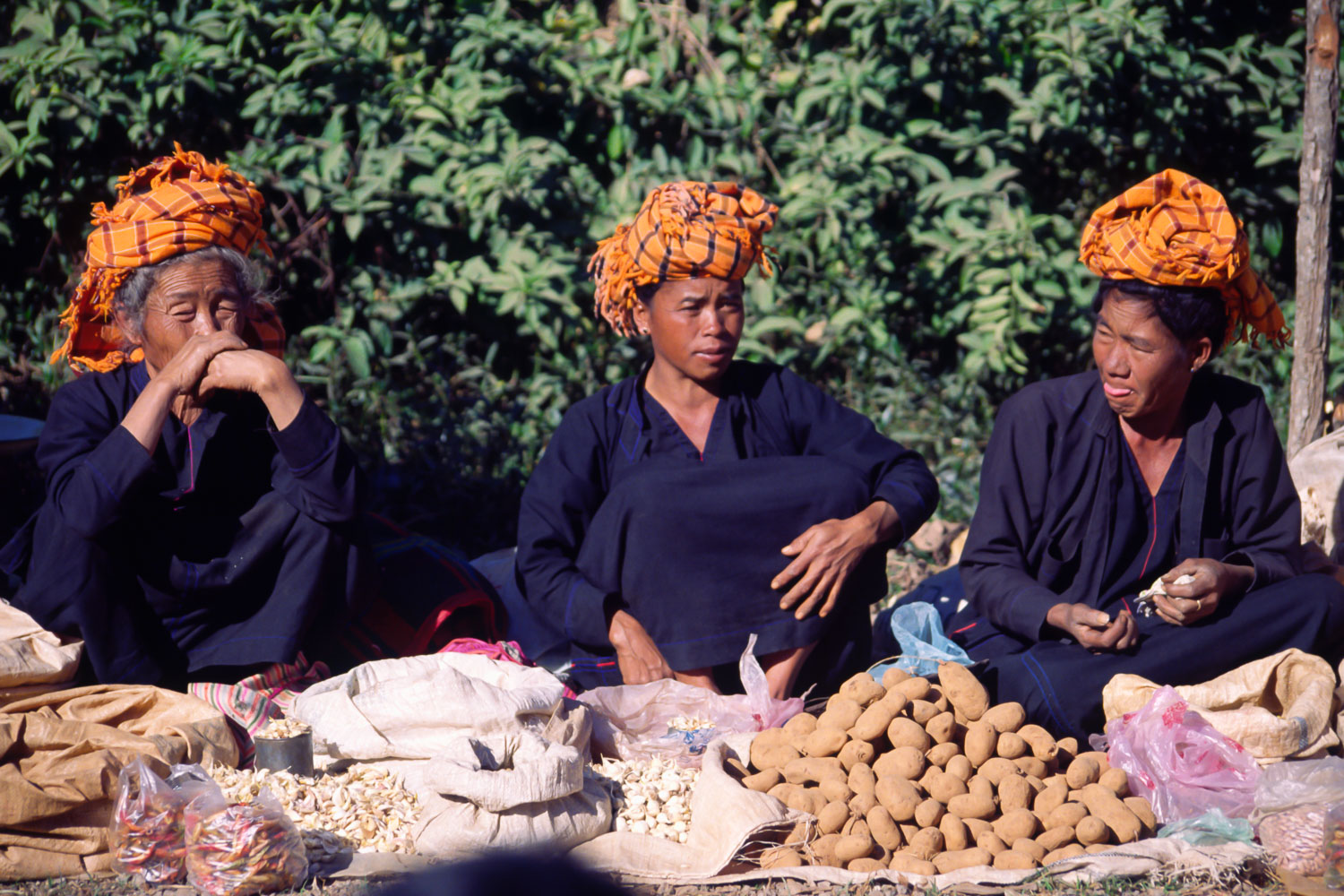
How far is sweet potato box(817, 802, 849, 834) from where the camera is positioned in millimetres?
2896

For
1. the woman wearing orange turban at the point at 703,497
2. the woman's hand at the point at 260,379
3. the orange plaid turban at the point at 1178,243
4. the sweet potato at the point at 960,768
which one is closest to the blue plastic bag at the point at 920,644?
the woman wearing orange turban at the point at 703,497

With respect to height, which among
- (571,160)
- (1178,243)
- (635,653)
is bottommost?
(635,653)

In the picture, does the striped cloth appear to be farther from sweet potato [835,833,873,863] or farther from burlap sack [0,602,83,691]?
sweet potato [835,833,873,863]

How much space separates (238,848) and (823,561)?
5.37 feet

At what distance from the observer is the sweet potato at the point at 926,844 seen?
2.84m

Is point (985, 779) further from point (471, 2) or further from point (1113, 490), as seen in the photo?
point (471, 2)

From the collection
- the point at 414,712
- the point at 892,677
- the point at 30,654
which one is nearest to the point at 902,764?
the point at 892,677

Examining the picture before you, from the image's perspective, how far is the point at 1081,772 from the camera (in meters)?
3.05

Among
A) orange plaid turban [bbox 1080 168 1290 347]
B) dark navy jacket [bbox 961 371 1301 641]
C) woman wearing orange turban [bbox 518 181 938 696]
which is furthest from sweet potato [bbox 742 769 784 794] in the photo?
orange plaid turban [bbox 1080 168 1290 347]

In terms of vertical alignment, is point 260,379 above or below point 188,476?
above

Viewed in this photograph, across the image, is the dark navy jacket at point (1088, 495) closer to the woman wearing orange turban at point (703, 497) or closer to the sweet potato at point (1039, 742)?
the woman wearing orange turban at point (703, 497)

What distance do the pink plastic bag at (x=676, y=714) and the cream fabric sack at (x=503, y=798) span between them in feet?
1.25

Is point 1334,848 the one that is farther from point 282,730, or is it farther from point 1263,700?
point 282,730

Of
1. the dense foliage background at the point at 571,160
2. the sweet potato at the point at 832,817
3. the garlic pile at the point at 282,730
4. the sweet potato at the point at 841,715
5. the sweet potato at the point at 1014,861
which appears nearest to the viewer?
the sweet potato at the point at 1014,861
